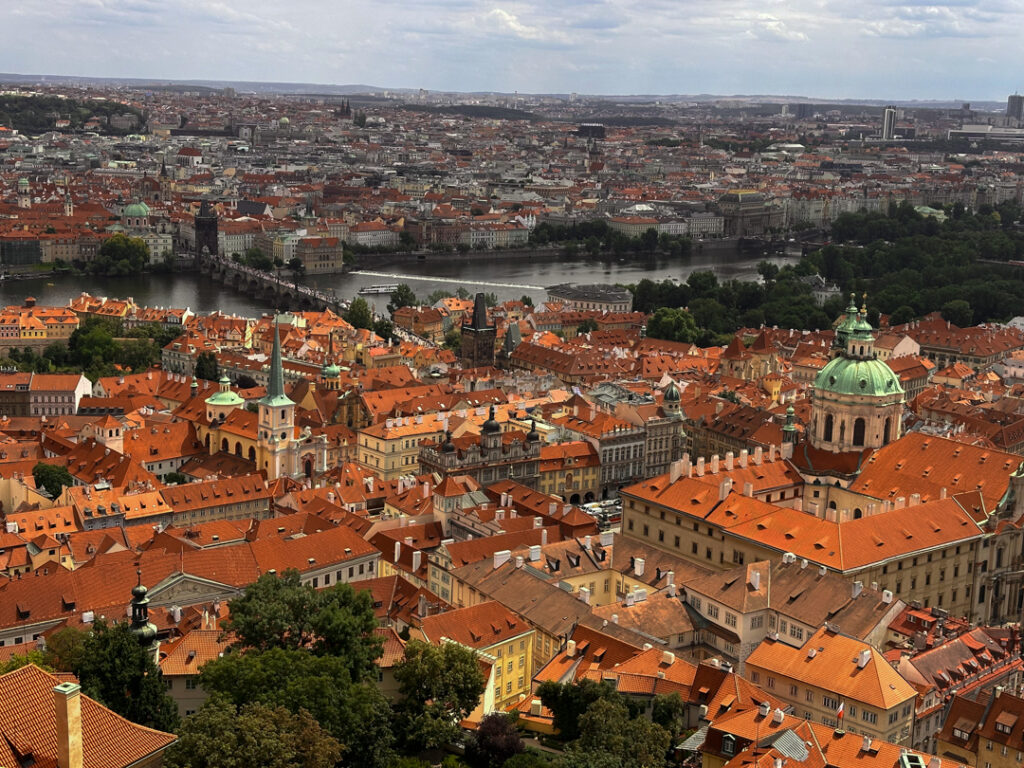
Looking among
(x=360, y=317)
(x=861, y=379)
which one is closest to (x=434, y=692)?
(x=861, y=379)

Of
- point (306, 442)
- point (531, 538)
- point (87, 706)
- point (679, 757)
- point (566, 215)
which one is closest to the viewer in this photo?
point (87, 706)

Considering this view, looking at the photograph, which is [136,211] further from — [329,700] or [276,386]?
[329,700]

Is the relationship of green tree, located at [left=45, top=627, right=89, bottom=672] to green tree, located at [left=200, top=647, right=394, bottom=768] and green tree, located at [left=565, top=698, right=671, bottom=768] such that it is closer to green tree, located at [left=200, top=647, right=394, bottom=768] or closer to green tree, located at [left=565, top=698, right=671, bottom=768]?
green tree, located at [left=200, top=647, right=394, bottom=768]

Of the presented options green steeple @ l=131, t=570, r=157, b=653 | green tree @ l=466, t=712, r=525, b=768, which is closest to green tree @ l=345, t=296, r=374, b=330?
green steeple @ l=131, t=570, r=157, b=653

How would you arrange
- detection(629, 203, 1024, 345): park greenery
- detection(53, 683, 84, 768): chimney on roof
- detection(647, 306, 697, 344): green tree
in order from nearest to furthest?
1. detection(53, 683, 84, 768): chimney on roof
2. detection(647, 306, 697, 344): green tree
3. detection(629, 203, 1024, 345): park greenery

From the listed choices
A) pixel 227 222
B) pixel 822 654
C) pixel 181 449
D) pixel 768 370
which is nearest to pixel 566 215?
pixel 227 222

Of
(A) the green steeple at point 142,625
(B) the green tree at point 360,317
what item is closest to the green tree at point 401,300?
(B) the green tree at point 360,317

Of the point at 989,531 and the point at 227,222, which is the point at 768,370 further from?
the point at 227,222
